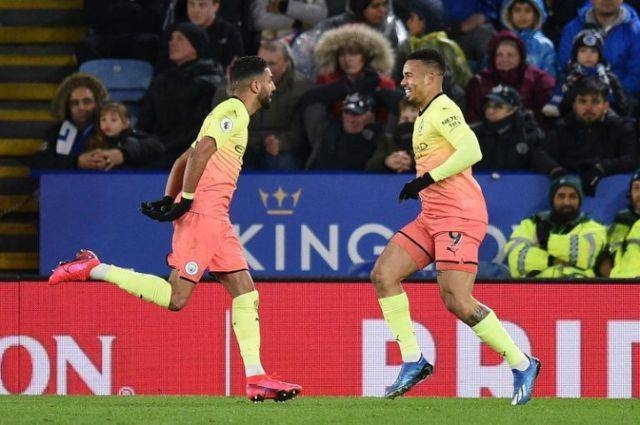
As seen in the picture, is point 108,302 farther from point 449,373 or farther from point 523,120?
point 523,120

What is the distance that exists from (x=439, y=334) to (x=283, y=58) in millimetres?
2938

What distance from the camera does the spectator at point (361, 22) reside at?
45.4 feet

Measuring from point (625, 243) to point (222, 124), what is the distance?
372 cm

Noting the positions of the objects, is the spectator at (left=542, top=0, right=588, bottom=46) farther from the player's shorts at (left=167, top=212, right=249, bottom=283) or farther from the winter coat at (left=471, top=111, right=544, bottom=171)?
the player's shorts at (left=167, top=212, right=249, bottom=283)

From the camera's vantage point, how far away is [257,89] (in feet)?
31.4

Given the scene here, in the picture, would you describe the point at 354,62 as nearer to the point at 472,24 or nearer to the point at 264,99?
the point at 472,24

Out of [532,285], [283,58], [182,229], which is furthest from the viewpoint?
[283,58]

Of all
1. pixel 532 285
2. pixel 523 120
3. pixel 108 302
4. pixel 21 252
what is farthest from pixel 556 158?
pixel 21 252

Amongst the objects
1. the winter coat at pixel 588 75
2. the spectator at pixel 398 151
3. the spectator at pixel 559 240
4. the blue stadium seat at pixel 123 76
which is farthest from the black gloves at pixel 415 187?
the blue stadium seat at pixel 123 76

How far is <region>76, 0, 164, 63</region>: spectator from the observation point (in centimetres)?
1463

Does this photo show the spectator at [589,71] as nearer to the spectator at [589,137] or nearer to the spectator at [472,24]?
the spectator at [589,137]

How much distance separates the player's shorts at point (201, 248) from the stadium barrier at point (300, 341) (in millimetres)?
2021

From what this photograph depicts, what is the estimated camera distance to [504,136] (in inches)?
500

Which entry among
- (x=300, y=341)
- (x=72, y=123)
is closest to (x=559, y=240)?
(x=300, y=341)
